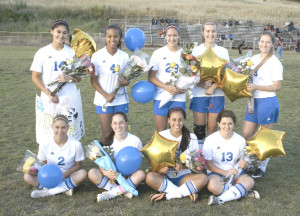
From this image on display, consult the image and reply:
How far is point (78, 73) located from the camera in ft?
14.1

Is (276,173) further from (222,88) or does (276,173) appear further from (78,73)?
(78,73)

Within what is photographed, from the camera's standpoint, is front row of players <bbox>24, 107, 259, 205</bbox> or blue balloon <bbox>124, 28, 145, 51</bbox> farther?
blue balloon <bbox>124, 28, 145, 51</bbox>

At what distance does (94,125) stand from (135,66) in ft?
9.89

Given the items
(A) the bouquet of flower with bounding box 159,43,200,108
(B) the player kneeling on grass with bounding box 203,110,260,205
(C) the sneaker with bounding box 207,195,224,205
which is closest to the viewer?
(C) the sneaker with bounding box 207,195,224,205

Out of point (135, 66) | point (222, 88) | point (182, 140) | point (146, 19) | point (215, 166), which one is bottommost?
point (215, 166)

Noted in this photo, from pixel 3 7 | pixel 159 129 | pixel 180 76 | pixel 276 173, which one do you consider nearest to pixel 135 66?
pixel 180 76

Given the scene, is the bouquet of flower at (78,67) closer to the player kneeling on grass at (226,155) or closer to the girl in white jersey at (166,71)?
the girl in white jersey at (166,71)

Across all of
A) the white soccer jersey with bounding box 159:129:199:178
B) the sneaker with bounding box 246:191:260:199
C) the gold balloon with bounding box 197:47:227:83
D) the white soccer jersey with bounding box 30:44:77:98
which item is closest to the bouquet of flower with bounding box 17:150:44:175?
the white soccer jersey with bounding box 30:44:77:98

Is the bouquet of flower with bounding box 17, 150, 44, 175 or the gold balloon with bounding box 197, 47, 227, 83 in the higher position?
the gold balloon with bounding box 197, 47, 227, 83

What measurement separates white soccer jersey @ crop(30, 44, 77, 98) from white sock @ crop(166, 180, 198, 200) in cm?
187

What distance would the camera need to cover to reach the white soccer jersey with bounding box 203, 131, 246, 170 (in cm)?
420

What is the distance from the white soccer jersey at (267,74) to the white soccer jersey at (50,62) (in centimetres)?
243

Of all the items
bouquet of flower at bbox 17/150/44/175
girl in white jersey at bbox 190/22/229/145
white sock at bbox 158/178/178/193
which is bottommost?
white sock at bbox 158/178/178/193

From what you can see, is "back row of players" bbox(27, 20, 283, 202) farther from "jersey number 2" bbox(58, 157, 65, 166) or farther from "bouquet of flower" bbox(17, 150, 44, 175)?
"bouquet of flower" bbox(17, 150, 44, 175)
